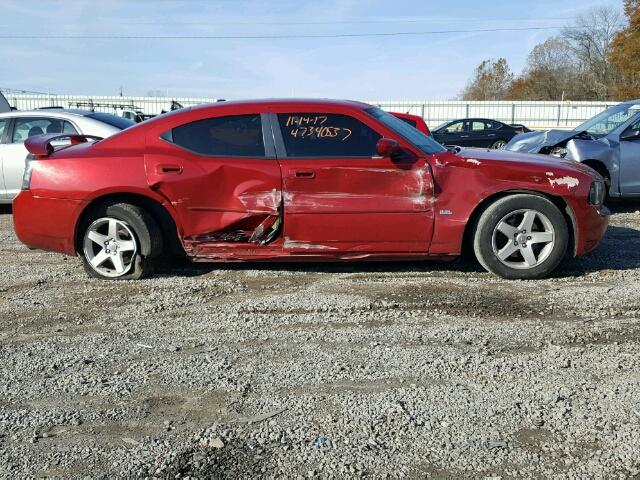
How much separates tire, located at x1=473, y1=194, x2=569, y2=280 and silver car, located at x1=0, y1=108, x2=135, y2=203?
573 centimetres

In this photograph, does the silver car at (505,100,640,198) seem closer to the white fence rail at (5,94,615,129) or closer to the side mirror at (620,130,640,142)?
the side mirror at (620,130,640,142)

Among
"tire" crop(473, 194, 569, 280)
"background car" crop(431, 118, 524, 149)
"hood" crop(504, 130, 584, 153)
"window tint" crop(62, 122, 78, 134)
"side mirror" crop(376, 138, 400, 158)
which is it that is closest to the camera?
"side mirror" crop(376, 138, 400, 158)

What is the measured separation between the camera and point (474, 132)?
909 inches

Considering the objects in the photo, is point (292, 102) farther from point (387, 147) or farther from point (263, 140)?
point (387, 147)

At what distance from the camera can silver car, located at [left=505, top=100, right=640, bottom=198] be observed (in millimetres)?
8312

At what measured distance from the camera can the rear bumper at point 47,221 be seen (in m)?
5.26

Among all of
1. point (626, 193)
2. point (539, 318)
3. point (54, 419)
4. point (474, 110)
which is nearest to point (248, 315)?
point (54, 419)

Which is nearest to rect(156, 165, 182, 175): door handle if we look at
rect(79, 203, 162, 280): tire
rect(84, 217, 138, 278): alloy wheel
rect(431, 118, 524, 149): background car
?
rect(79, 203, 162, 280): tire

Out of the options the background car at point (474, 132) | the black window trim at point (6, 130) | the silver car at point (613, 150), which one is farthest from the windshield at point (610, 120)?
the background car at point (474, 132)

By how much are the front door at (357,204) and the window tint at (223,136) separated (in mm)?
363

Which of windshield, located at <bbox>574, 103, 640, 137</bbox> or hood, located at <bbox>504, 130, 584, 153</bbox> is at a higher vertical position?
windshield, located at <bbox>574, 103, 640, 137</bbox>

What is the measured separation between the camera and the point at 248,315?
439 cm

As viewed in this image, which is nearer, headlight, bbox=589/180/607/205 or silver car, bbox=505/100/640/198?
headlight, bbox=589/180/607/205

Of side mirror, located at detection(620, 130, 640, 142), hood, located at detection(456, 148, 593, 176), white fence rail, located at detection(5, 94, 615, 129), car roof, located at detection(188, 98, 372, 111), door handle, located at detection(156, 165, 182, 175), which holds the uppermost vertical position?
white fence rail, located at detection(5, 94, 615, 129)
